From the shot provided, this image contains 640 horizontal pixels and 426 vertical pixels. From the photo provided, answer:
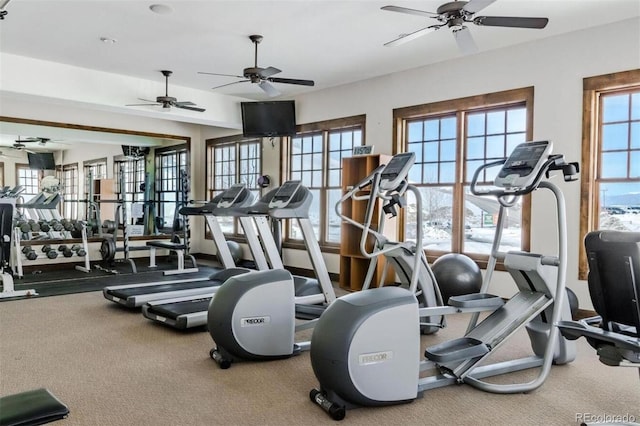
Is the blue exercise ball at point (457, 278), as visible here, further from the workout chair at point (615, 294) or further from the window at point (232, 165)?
the window at point (232, 165)

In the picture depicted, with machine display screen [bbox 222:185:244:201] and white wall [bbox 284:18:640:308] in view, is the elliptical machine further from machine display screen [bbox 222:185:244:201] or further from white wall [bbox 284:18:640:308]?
machine display screen [bbox 222:185:244:201]

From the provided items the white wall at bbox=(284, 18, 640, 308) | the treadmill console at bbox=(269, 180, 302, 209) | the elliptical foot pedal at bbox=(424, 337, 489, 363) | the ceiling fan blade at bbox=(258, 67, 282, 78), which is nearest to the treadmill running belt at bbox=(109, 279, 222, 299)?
the treadmill console at bbox=(269, 180, 302, 209)

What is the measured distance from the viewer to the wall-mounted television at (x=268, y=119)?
7922mm

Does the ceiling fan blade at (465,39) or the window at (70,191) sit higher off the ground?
the ceiling fan blade at (465,39)

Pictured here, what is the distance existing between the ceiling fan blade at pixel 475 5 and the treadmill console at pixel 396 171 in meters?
1.21

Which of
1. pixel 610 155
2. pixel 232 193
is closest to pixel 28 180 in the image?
pixel 232 193

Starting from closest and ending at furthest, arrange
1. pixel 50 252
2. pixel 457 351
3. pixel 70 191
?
pixel 457 351 < pixel 50 252 < pixel 70 191

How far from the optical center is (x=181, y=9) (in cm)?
459

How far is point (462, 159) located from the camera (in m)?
5.91

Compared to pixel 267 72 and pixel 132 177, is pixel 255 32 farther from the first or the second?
pixel 132 177

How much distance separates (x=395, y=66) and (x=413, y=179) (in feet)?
5.12

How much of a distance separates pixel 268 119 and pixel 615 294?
6451mm

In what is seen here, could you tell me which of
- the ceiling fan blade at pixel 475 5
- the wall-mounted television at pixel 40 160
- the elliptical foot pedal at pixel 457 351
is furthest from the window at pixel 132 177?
the elliptical foot pedal at pixel 457 351

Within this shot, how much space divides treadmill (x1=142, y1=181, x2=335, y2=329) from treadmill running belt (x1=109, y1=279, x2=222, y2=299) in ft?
1.77
